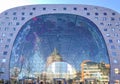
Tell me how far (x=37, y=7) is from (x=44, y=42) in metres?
9.75

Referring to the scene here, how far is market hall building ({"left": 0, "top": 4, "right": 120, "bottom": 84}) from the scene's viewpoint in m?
34.2

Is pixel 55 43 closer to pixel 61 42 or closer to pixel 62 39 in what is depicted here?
pixel 61 42

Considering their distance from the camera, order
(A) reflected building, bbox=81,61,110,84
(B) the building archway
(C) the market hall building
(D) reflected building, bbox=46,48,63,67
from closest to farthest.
Answer: (C) the market hall building, (A) reflected building, bbox=81,61,110,84, (B) the building archway, (D) reflected building, bbox=46,48,63,67

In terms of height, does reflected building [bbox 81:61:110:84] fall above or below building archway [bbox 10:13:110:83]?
below

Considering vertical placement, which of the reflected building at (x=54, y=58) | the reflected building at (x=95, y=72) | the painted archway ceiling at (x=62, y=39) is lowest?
the reflected building at (x=95, y=72)

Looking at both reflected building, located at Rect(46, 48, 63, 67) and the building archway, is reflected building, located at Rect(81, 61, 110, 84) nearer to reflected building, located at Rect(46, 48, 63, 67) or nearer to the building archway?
the building archway

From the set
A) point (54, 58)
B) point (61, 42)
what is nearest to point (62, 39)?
point (61, 42)

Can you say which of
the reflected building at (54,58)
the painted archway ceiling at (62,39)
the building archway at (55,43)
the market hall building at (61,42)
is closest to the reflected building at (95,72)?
the market hall building at (61,42)

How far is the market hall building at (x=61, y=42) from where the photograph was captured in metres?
34.2

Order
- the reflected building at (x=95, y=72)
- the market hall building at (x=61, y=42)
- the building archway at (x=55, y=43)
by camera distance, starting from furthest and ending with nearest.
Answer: the building archway at (x=55, y=43), the reflected building at (x=95, y=72), the market hall building at (x=61, y=42)

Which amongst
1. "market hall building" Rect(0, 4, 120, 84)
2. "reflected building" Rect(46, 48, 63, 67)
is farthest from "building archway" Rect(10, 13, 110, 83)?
"reflected building" Rect(46, 48, 63, 67)

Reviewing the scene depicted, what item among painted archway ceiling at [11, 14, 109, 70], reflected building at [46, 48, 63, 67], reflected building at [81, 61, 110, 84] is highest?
painted archway ceiling at [11, 14, 109, 70]

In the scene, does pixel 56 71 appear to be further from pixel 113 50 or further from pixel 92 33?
pixel 113 50

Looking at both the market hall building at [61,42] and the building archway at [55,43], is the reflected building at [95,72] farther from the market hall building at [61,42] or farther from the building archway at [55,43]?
the building archway at [55,43]
